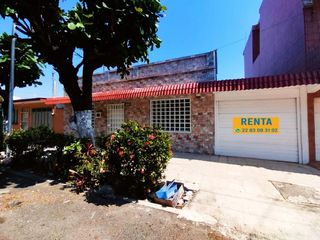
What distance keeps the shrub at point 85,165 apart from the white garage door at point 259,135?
18.1 feet

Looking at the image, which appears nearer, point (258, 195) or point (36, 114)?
point (258, 195)

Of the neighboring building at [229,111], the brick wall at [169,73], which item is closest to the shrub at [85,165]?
the neighboring building at [229,111]

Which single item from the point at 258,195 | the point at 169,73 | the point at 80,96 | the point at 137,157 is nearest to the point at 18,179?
the point at 80,96

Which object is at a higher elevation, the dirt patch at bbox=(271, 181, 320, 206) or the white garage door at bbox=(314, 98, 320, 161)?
the white garage door at bbox=(314, 98, 320, 161)

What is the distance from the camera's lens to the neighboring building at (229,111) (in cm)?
714

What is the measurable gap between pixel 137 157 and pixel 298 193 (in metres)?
4.00

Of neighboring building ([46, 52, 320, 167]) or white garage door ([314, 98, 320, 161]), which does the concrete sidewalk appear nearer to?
neighboring building ([46, 52, 320, 167])

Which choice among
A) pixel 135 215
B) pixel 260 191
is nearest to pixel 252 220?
pixel 260 191

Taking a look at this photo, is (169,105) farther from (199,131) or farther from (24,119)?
(24,119)

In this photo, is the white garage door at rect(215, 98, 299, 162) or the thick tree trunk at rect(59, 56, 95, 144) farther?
the white garage door at rect(215, 98, 299, 162)

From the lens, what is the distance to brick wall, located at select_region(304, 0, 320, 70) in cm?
770

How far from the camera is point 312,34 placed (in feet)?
25.6

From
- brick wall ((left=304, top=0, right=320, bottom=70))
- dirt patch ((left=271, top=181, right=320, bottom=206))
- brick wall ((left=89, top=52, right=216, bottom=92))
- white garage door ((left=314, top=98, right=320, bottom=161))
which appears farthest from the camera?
brick wall ((left=89, top=52, right=216, bottom=92))

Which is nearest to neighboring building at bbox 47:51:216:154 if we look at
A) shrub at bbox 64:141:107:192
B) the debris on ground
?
shrub at bbox 64:141:107:192
